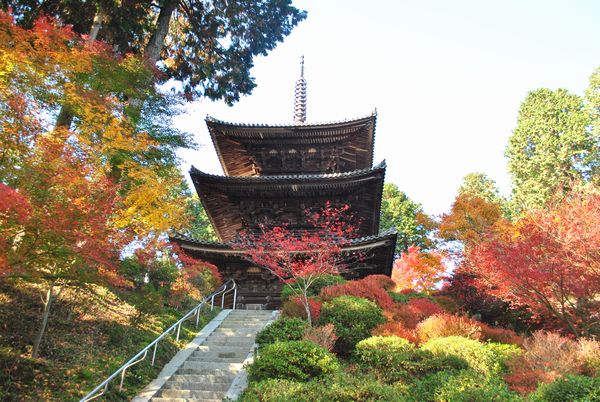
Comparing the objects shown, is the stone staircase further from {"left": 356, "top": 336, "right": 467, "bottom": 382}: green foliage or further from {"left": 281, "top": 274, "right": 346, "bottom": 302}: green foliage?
{"left": 356, "top": 336, "right": 467, "bottom": 382}: green foliage

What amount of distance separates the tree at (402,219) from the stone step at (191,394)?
28.8 meters

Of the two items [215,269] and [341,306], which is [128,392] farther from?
[215,269]

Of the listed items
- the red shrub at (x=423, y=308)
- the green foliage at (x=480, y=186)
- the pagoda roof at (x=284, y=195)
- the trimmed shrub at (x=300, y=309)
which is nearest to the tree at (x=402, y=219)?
the green foliage at (x=480, y=186)

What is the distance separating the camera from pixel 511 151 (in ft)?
91.9

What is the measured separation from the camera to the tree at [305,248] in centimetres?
1208

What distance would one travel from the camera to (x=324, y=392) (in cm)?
564

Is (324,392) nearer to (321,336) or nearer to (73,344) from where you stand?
(321,336)

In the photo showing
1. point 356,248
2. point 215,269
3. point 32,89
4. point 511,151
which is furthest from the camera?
point 511,151

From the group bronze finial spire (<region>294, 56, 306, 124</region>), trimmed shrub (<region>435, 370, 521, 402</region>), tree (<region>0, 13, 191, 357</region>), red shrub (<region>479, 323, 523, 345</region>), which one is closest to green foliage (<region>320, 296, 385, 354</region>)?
→ red shrub (<region>479, 323, 523, 345</region>)

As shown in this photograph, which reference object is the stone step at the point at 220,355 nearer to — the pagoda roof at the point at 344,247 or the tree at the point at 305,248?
the tree at the point at 305,248

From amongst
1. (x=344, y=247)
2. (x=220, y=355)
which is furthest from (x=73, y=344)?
(x=344, y=247)

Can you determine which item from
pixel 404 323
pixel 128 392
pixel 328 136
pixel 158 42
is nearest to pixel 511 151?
pixel 328 136

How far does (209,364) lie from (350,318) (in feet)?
11.2

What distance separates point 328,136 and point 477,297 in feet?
27.0
